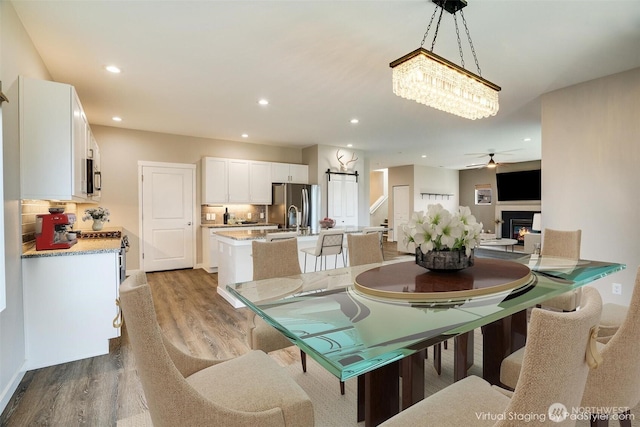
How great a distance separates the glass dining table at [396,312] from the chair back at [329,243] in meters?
1.46

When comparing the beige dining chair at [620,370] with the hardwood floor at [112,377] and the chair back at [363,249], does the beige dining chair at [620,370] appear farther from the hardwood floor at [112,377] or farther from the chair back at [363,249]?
the hardwood floor at [112,377]

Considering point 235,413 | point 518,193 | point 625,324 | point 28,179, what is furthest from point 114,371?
point 518,193

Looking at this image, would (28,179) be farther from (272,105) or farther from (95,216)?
(272,105)

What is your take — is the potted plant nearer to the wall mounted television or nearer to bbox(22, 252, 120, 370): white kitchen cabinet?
bbox(22, 252, 120, 370): white kitchen cabinet

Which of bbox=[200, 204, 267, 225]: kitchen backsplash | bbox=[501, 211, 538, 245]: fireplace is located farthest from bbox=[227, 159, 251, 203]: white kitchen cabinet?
bbox=[501, 211, 538, 245]: fireplace

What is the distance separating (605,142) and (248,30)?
12.5 ft

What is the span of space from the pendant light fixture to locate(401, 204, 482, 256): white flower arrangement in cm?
87

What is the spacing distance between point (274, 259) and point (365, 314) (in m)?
1.15

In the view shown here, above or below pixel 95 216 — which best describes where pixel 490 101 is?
above

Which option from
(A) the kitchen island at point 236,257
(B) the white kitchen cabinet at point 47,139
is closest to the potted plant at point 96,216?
(A) the kitchen island at point 236,257

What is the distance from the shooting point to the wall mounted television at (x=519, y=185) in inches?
364

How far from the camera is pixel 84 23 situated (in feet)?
7.93

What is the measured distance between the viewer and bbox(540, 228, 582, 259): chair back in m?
2.88

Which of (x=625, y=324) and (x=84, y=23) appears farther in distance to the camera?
(x=84, y=23)
